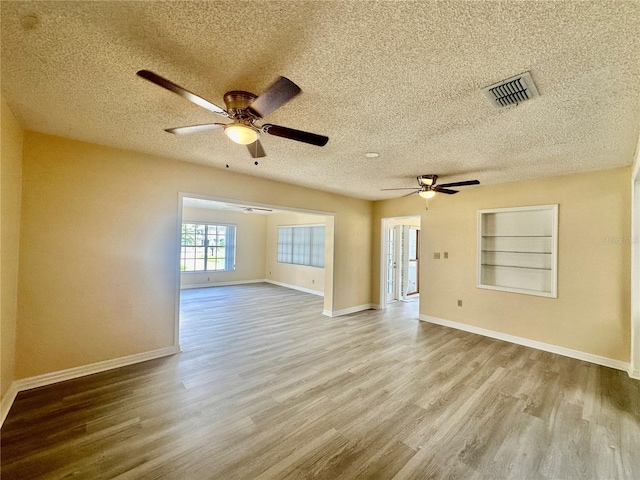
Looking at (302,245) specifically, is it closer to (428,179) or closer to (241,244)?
(241,244)

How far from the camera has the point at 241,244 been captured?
8.99m

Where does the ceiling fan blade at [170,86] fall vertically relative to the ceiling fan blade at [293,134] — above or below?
above

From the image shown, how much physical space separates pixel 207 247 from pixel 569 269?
8.57 metres

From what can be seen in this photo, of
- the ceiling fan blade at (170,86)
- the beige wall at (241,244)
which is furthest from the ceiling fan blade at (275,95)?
the beige wall at (241,244)

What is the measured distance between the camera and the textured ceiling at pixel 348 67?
118 cm

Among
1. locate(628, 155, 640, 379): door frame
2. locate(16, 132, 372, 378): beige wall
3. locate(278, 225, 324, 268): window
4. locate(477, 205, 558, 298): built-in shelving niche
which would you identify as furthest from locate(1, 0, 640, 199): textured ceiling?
locate(278, 225, 324, 268): window

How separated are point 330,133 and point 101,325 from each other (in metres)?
3.27

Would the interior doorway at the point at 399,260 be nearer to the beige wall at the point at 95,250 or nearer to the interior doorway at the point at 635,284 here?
the interior doorway at the point at 635,284

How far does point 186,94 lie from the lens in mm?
1391

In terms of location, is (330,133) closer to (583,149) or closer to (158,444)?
(583,149)

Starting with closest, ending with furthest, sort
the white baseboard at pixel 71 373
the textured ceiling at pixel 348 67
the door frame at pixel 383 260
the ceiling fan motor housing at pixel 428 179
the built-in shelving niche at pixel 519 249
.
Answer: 1. the textured ceiling at pixel 348 67
2. the white baseboard at pixel 71 373
3. the ceiling fan motor housing at pixel 428 179
4. the built-in shelving niche at pixel 519 249
5. the door frame at pixel 383 260

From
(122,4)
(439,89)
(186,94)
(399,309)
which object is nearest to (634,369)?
(399,309)

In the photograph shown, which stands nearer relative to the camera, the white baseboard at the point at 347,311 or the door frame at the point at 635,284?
the door frame at the point at 635,284

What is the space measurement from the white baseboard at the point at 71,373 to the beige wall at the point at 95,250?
5 centimetres
